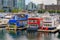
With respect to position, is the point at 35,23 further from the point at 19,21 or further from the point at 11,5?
the point at 11,5

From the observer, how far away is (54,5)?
6938cm

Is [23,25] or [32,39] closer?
[32,39]

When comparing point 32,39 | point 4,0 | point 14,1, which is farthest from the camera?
point 14,1

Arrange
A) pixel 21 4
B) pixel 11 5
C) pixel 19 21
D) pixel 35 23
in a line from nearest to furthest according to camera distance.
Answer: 1. pixel 35 23
2. pixel 19 21
3. pixel 11 5
4. pixel 21 4

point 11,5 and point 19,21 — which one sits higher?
point 11,5

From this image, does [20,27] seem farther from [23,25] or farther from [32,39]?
[32,39]

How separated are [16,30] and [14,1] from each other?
2228 inches

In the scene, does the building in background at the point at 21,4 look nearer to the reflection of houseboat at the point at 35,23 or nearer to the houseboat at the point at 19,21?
the houseboat at the point at 19,21

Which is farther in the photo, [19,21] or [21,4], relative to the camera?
[21,4]

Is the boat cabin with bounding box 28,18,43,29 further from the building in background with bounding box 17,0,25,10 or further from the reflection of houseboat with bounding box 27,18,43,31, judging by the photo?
the building in background with bounding box 17,0,25,10

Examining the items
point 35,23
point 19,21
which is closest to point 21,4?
point 19,21

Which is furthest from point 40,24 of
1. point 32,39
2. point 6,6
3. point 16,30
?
point 6,6

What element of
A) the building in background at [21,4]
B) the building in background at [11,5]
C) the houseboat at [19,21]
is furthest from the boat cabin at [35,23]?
the building in background at [21,4]

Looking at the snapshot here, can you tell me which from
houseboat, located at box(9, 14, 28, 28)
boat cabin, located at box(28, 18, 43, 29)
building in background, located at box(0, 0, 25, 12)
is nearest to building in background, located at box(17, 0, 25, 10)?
building in background, located at box(0, 0, 25, 12)
